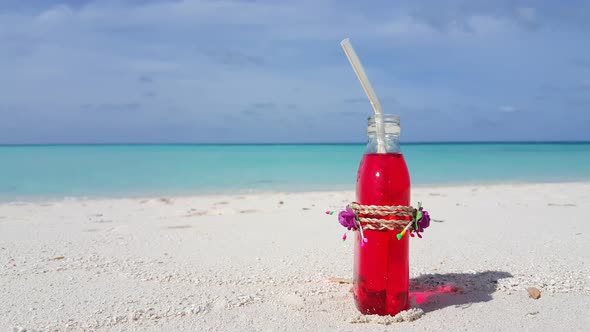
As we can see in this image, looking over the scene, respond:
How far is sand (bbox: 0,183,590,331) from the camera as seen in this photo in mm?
2137

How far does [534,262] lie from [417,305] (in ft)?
3.90

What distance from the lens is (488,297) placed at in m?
2.42

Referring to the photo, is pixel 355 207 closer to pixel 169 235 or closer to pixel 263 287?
pixel 263 287

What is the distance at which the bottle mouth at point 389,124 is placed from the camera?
2.18 metres

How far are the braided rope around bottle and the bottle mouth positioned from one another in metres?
0.33

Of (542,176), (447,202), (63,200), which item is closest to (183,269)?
(447,202)

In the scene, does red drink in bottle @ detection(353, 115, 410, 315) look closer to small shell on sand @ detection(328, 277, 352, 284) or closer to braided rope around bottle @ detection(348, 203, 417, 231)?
braided rope around bottle @ detection(348, 203, 417, 231)

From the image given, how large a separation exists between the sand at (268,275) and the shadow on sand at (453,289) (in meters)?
0.01

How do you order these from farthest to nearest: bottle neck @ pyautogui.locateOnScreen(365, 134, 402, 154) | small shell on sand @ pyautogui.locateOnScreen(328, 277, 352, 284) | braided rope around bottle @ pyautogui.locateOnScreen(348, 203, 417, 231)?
small shell on sand @ pyautogui.locateOnScreen(328, 277, 352, 284), bottle neck @ pyautogui.locateOnScreen(365, 134, 402, 154), braided rope around bottle @ pyautogui.locateOnScreen(348, 203, 417, 231)

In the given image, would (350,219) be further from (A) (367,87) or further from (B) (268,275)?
(B) (268,275)

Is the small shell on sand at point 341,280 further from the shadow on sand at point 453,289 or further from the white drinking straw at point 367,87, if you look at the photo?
the white drinking straw at point 367,87

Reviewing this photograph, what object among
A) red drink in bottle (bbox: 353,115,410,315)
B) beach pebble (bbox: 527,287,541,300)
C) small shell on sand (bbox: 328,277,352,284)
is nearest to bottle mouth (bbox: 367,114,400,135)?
red drink in bottle (bbox: 353,115,410,315)

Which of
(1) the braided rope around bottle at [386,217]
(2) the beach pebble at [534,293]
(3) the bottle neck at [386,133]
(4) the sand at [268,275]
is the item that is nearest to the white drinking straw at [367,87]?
(3) the bottle neck at [386,133]

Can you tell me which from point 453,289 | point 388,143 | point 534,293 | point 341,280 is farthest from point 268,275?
point 534,293
